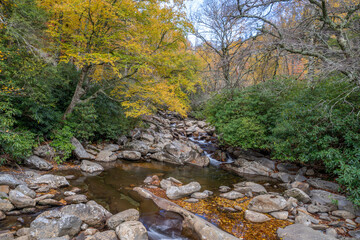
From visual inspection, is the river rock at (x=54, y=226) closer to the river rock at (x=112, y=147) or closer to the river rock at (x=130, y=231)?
the river rock at (x=130, y=231)

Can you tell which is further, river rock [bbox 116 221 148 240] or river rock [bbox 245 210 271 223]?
river rock [bbox 245 210 271 223]

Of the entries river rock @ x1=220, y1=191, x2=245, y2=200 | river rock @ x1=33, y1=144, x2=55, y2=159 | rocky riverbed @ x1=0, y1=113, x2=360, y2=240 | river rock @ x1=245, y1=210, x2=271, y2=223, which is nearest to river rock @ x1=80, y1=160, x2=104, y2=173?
rocky riverbed @ x1=0, y1=113, x2=360, y2=240

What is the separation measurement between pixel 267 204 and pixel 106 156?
8.03 meters

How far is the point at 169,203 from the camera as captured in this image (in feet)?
19.1

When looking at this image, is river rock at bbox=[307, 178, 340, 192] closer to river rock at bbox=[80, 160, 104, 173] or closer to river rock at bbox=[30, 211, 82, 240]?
river rock at bbox=[30, 211, 82, 240]

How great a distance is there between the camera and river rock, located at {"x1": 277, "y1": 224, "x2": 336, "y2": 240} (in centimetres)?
420

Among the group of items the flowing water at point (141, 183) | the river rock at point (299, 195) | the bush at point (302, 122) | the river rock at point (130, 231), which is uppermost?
the bush at point (302, 122)

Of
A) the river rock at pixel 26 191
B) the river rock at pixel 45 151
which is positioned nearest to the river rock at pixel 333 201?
the river rock at pixel 26 191

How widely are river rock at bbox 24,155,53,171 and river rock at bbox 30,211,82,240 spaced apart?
4036 millimetres

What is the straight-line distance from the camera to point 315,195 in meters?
6.59

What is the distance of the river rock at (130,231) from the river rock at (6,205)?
2784mm

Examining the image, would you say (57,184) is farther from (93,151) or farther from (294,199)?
(294,199)

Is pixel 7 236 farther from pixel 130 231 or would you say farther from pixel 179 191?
pixel 179 191

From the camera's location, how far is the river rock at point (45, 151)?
7.93 m
